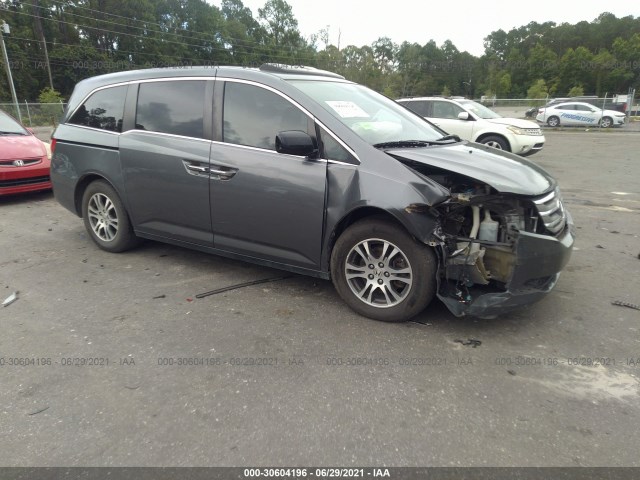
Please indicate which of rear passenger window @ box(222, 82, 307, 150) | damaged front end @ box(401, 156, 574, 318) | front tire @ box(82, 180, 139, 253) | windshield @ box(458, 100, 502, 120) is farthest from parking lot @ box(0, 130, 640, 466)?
windshield @ box(458, 100, 502, 120)

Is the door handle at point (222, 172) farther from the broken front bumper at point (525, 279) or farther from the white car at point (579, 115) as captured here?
the white car at point (579, 115)

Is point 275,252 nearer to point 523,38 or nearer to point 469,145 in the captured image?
point 469,145

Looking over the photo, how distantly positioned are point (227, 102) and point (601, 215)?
555 cm

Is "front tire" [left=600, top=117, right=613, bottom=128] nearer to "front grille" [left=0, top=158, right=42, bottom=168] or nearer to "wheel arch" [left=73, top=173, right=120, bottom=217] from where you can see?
"front grille" [left=0, top=158, right=42, bottom=168]

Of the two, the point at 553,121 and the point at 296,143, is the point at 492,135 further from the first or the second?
the point at 553,121

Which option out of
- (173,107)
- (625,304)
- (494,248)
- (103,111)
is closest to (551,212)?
(494,248)

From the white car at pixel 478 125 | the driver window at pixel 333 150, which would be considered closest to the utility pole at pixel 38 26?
the white car at pixel 478 125

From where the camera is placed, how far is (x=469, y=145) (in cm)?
406

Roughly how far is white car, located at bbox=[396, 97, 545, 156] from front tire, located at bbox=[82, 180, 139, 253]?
8.23 meters

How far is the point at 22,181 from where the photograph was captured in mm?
7348

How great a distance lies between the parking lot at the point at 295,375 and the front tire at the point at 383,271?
146 millimetres

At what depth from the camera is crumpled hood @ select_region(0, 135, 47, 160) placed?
23.5 feet

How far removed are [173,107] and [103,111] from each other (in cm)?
111
